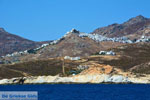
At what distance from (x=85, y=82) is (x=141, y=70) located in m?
43.3

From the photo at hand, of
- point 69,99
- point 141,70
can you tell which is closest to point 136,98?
point 69,99

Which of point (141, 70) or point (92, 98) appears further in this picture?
point (141, 70)

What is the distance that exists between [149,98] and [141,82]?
73.6 m

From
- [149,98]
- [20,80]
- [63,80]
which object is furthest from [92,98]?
[20,80]

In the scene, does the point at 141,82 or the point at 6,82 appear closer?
the point at 141,82

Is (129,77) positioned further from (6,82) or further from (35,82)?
(6,82)

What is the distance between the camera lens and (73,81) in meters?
175

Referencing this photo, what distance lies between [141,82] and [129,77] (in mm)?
6728

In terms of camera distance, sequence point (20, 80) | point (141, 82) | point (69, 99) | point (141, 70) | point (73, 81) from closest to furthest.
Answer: point (69, 99)
point (141, 82)
point (73, 81)
point (20, 80)
point (141, 70)

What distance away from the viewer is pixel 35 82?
182625 mm

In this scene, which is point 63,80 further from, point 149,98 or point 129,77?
point 149,98

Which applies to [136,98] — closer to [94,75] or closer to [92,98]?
[92,98]

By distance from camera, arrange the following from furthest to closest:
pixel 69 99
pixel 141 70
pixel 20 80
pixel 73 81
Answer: pixel 141 70
pixel 20 80
pixel 73 81
pixel 69 99

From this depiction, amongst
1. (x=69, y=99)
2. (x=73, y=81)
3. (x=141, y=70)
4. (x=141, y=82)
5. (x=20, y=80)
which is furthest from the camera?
(x=141, y=70)
